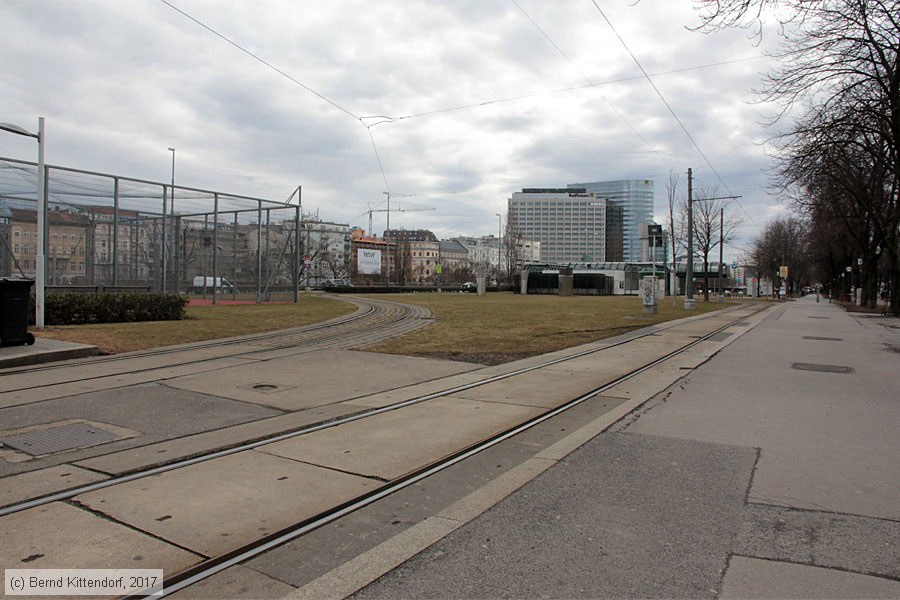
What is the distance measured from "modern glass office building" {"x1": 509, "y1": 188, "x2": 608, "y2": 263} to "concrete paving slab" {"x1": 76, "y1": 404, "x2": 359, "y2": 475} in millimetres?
135431

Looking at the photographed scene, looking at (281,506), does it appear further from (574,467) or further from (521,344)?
(521,344)

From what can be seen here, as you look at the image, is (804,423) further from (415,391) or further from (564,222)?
(564,222)

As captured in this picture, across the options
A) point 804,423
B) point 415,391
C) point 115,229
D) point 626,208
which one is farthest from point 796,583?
point 626,208

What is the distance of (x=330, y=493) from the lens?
15.5 feet

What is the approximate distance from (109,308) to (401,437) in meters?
13.9

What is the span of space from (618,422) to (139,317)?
50.7 feet

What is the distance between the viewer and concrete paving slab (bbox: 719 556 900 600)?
3260 mm

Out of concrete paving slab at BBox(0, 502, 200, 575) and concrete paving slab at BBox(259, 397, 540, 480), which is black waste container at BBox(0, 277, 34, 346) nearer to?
concrete paving slab at BBox(259, 397, 540, 480)

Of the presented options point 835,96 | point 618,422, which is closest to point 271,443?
point 618,422

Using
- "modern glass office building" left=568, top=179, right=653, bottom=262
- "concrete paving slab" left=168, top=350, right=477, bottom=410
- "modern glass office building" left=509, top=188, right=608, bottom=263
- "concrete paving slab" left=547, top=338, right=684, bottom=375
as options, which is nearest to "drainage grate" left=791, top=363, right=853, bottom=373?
"concrete paving slab" left=547, top=338, right=684, bottom=375

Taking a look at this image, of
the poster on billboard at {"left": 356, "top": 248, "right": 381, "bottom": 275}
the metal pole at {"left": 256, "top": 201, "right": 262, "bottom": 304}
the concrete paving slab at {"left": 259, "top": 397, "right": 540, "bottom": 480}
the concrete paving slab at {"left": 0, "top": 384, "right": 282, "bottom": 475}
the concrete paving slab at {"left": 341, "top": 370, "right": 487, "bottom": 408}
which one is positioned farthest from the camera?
the poster on billboard at {"left": 356, "top": 248, "right": 381, "bottom": 275}

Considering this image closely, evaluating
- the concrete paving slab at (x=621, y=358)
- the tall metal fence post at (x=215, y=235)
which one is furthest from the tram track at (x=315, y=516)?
the tall metal fence post at (x=215, y=235)

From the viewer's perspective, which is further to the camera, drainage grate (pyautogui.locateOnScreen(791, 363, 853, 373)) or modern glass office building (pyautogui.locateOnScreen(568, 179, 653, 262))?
modern glass office building (pyautogui.locateOnScreen(568, 179, 653, 262))

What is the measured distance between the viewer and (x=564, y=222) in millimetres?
148750
